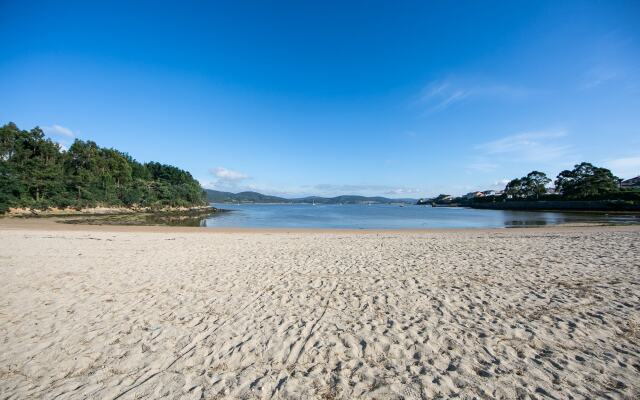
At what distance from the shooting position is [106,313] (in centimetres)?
534

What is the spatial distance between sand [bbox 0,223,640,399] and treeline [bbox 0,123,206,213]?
42502mm

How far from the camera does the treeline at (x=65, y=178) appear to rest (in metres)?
37.8

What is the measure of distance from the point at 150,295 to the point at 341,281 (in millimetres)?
4749

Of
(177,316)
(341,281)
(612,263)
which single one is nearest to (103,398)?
(177,316)

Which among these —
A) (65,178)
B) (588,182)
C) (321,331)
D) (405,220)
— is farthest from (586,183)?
(65,178)

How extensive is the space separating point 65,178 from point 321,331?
2367 inches

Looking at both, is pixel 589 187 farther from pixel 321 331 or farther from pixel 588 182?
pixel 321 331

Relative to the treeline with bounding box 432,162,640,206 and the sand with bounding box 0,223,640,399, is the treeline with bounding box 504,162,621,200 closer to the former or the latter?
the treeline with bounding box 432,162,640,206

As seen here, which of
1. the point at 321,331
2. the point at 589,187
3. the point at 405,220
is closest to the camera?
the point at 321,331

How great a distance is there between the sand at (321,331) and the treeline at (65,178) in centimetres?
4250

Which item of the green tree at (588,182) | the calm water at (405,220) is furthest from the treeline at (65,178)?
the green tree at (588,182)

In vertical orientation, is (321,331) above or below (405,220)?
above

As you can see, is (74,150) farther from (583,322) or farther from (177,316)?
(583,322)

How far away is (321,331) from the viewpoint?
4.54m
